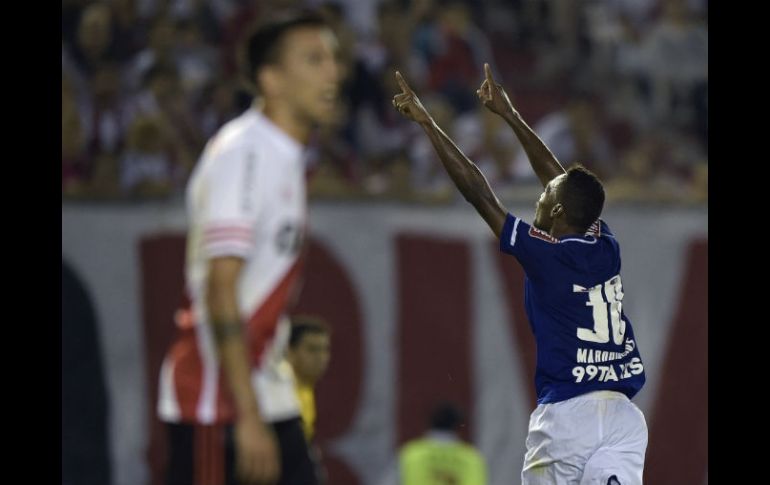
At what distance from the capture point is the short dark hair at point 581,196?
18.4 feet

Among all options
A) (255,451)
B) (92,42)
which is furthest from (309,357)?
(92,42)

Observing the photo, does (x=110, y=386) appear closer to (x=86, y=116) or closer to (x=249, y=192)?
(x=86, y=116)

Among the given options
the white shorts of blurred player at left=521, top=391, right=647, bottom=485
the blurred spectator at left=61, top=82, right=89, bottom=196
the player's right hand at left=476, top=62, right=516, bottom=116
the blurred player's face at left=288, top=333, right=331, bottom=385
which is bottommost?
the white shorts of blurred player at left=521, top=391, right=647, bottom=485

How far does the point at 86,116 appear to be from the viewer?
10.3m

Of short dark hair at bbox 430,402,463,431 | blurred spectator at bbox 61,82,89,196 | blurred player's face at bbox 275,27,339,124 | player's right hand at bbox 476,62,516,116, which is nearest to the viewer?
blurred player's face at bbox 275,27,339,124

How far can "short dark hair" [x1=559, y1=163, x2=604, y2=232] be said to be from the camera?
5.62 metres

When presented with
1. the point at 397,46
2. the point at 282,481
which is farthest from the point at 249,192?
the point at 397,46

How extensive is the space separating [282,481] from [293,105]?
121cm

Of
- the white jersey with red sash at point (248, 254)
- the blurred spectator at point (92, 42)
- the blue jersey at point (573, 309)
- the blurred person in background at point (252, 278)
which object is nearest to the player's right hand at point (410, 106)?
the blue jersey at point (573, 309)

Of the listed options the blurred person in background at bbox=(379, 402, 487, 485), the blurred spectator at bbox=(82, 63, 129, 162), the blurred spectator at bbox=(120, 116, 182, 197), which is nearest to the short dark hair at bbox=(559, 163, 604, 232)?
the blurred person in background at bbox=(379, 402, 487, 485)

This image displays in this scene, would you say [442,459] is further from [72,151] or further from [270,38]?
[270,38]

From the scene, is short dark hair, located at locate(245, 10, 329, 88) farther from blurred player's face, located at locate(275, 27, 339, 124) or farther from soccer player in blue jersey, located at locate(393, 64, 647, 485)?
soccer player in blue jersey, located at locate(393, 64, 647, 485)

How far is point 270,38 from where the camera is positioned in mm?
4898

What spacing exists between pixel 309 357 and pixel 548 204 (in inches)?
95.6
